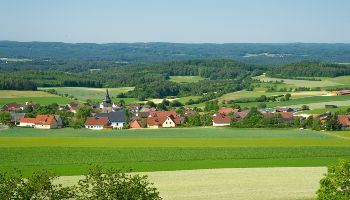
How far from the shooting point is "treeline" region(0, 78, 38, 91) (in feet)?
363

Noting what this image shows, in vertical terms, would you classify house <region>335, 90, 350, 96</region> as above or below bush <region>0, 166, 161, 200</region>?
below

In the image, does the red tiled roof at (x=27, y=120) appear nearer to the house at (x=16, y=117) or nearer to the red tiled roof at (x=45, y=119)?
the red tiled roof at (x=45, y=119)

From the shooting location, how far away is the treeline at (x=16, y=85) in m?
111

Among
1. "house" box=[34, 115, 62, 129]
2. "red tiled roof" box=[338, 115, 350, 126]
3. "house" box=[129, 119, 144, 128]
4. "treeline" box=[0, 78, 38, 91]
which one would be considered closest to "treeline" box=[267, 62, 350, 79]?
"treeline" box=[0, 78, 38, 91]

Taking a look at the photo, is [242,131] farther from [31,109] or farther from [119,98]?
[119,98]

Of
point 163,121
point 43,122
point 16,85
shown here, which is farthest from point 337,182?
point 16,85

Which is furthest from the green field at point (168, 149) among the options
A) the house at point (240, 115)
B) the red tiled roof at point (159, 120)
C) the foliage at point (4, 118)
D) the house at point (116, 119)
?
the house at point (240, 115)

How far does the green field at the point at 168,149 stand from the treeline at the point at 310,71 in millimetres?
84751

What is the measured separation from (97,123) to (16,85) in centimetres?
4735

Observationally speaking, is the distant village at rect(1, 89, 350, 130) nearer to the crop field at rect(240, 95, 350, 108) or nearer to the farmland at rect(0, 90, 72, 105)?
the crop field at rect(240, 95, 350, 108)

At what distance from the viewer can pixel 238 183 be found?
1207 inches

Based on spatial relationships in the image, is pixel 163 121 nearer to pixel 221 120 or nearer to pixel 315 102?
pixel 221 120

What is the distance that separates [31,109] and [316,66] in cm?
8570

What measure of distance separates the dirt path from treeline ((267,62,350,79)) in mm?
107424
